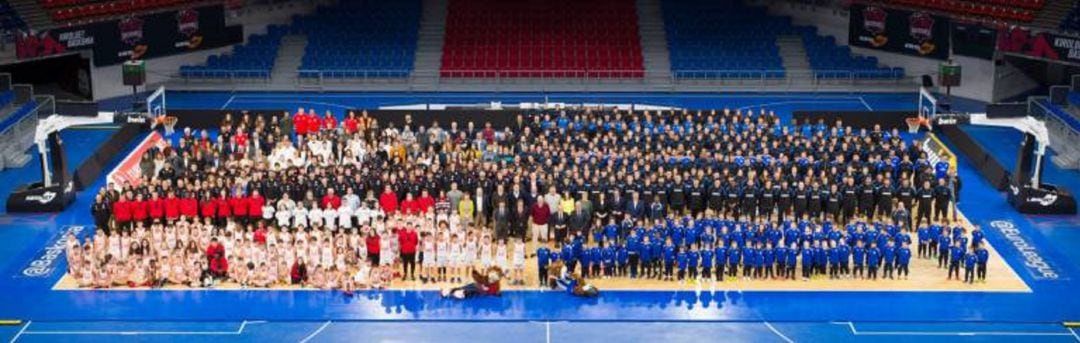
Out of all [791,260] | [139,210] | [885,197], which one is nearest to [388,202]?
[139,210]

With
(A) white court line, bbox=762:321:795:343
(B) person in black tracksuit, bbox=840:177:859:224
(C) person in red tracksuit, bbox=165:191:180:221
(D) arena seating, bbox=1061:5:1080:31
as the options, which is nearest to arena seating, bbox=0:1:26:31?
(C) person in red tracksuit, bbox=165:191:180:221

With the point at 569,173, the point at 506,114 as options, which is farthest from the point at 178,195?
the point at 506,114

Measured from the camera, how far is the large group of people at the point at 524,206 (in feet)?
97.5

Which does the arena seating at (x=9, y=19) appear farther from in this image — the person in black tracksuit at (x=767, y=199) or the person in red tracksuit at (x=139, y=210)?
the person in black tracksuit at (x=767, y=199)

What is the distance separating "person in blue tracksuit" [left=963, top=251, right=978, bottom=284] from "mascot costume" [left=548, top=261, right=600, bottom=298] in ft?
27.0

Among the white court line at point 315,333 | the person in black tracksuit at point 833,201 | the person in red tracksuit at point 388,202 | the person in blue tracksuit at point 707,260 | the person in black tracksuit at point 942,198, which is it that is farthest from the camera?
the person in black tracksuit at point 942,198

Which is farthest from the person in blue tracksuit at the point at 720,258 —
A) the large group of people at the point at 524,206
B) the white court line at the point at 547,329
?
the white court line at the point at 547,329

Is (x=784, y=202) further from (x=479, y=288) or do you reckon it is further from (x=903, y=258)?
(x=479, y=288)

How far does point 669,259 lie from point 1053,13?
964 inches

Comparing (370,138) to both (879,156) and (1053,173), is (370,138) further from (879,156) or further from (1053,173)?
(1053,173)

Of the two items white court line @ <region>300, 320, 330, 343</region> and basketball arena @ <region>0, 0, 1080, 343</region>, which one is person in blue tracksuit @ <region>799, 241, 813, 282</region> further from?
white court line @ <region>300, 320, 330, 343</region>

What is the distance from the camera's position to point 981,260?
29594 mm

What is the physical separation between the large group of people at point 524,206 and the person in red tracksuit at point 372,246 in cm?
3

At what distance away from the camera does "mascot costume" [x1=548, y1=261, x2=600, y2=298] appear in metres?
29.0
